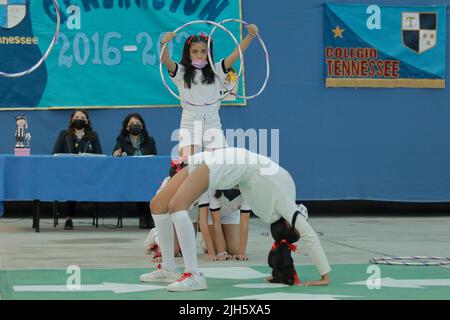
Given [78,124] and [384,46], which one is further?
[384,46]

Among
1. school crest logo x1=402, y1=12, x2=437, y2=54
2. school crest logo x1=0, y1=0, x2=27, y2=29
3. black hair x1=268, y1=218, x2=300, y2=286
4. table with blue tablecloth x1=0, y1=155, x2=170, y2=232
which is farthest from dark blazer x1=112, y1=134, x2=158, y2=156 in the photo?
black hair x1=268, y1=218, x2=300, y2=286

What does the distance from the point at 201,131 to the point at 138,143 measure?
3.68 m

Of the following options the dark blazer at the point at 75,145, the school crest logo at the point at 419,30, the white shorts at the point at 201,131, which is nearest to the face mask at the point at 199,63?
the white shorts at the point at 201,131

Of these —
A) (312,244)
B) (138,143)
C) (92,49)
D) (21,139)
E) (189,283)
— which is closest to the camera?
(189,283)

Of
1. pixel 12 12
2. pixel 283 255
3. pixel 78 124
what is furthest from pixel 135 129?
pixel 283 255

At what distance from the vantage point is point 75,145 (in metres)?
12.3

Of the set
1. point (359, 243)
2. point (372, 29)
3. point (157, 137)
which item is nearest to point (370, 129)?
point (372, 29)

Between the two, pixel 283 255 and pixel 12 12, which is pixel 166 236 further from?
pixel 12 12

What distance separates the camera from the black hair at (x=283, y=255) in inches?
274

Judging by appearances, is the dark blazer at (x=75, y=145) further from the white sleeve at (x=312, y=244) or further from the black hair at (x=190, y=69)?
the white sleeve at (x=312, y=244)

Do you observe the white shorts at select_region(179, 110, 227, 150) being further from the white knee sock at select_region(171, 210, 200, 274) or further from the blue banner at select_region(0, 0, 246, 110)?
the blue banner at select_region(0, 0, 246, 110)

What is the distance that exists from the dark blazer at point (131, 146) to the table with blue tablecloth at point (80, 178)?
2.54ft

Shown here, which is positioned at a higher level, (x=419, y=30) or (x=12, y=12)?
(x=12, y=12)
